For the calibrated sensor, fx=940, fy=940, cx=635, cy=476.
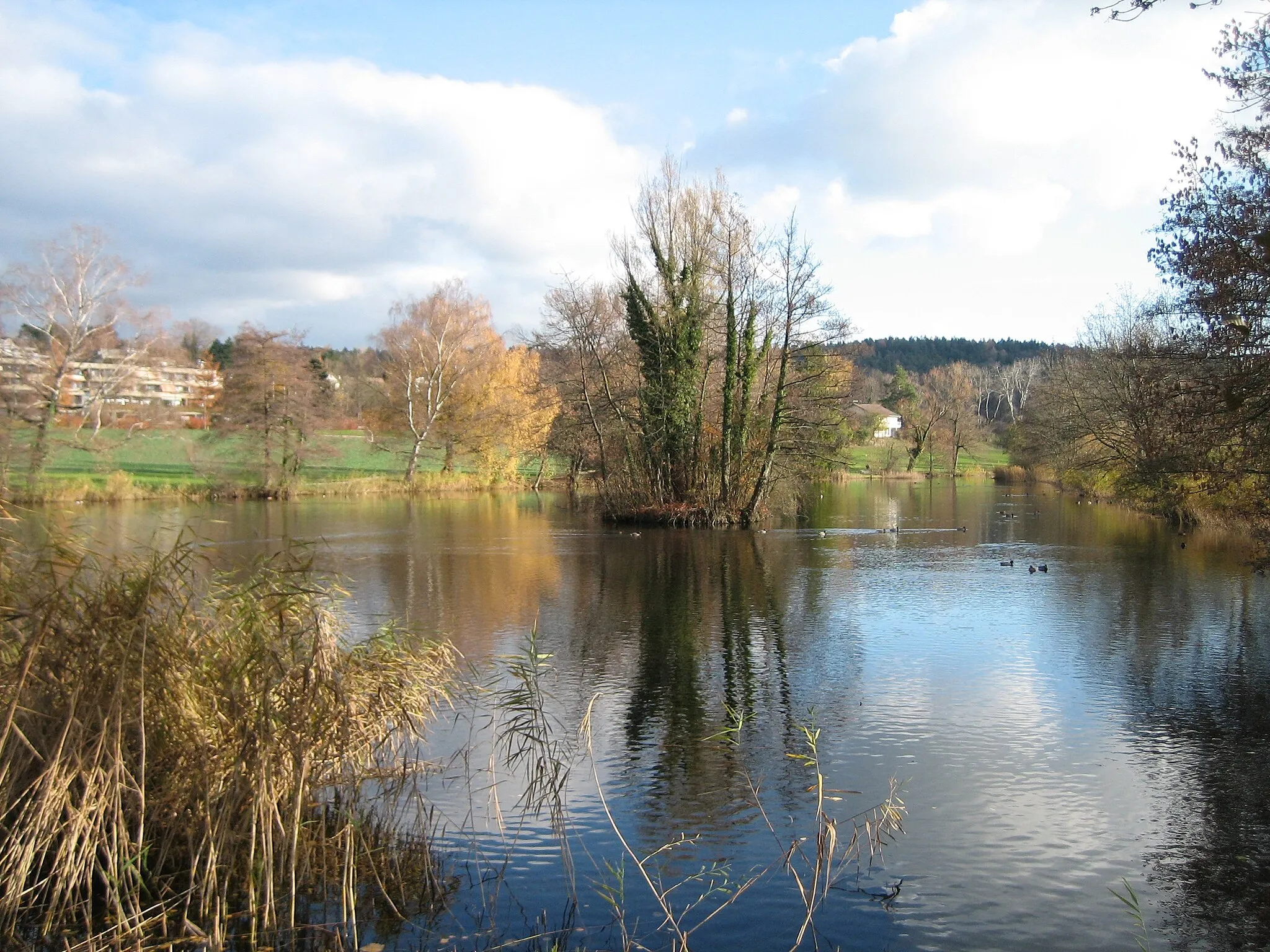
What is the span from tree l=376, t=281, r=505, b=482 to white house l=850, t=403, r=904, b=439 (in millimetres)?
20629

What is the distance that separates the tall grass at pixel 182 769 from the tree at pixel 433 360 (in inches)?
1692

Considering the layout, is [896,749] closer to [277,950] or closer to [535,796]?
[535,796]

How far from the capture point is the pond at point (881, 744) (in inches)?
225

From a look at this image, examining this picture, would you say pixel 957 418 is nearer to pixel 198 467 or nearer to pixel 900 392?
pixel 900 392

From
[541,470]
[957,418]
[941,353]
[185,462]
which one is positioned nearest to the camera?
[541,470]

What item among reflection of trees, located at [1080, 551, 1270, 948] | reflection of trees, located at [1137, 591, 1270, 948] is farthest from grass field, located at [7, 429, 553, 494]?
reflection of trees, located at [1137, 591, 1270, 948]

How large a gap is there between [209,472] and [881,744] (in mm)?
37753

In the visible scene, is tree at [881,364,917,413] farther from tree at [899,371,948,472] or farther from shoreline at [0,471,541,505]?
shoreline at [0,471,541,505]

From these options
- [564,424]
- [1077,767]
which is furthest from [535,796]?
[564,424]

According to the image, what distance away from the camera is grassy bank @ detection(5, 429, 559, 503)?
115 ft

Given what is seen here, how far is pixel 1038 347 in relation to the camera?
502 ft

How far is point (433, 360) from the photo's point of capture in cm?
4991

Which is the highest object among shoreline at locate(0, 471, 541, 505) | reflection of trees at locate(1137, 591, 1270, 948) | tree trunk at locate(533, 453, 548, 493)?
tree trunk at locate(533, 453, 548, 493)

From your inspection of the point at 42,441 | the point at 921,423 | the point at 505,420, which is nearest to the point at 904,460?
the point at 921,423
